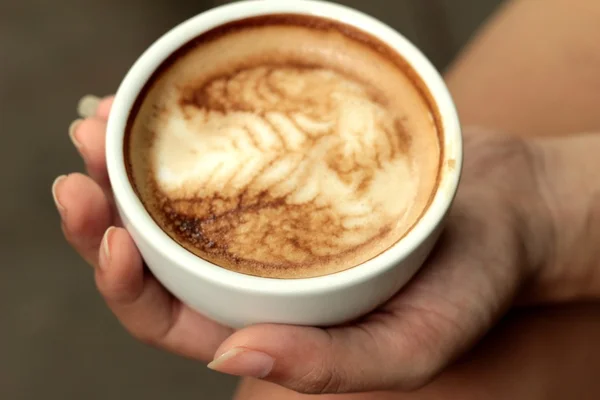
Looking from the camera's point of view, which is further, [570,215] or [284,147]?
[570,215]

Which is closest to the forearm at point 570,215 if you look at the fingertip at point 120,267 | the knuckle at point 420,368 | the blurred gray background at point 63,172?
A: the knuckle at point 420,368

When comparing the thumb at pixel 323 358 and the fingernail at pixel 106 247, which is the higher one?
the fingernail at pixel 106 247

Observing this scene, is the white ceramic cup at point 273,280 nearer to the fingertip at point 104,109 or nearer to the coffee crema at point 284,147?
the coffee crema at point 284,147

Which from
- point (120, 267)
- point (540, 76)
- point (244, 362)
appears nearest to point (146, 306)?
point (120, 267)

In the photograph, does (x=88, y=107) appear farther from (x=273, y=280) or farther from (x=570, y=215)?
(x=570, y=215)

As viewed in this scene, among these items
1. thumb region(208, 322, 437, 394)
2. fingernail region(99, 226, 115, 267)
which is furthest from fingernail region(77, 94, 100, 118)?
thumb region(208, 322, 437, 394)

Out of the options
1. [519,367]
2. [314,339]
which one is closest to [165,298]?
[314,339]
